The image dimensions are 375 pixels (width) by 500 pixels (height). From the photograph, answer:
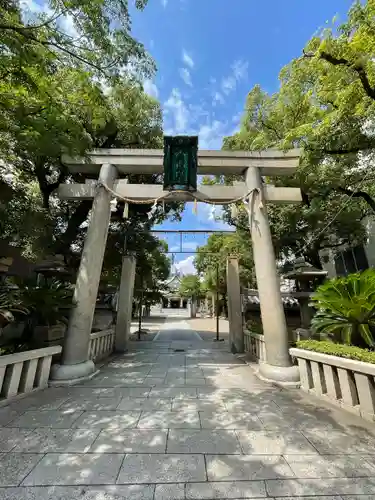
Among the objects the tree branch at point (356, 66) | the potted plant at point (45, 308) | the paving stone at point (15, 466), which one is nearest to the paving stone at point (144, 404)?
the paving stone at point (15, 466)

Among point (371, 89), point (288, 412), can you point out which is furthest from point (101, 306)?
point (371, 89)

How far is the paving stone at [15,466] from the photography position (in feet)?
6.17

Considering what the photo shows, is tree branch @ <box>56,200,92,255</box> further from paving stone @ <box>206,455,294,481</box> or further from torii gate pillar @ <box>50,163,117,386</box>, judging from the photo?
paving stone @ <box>206,455,294,481</box>

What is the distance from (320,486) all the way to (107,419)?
2332 mm

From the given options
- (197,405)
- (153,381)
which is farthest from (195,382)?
(197,405)

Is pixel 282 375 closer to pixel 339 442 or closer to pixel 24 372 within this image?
pixel 339 442

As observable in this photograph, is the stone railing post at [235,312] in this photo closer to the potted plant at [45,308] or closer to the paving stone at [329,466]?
the potted plant at [45,308]

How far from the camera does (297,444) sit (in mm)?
2439

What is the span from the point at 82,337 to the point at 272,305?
393 cm

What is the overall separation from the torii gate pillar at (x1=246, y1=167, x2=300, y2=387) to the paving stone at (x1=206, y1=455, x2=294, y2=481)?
2.43 meters

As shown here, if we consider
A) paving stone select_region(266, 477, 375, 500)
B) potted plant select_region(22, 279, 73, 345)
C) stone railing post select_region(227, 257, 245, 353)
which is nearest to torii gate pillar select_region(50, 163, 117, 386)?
potted plant select_region(22, 279, 73, 345)

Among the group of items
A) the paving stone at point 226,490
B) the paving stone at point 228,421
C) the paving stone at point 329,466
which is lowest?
the paving stone at point 226,490

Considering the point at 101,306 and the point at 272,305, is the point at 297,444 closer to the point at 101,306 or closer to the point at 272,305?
the point at 272,305

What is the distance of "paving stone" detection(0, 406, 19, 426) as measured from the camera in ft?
9.41
